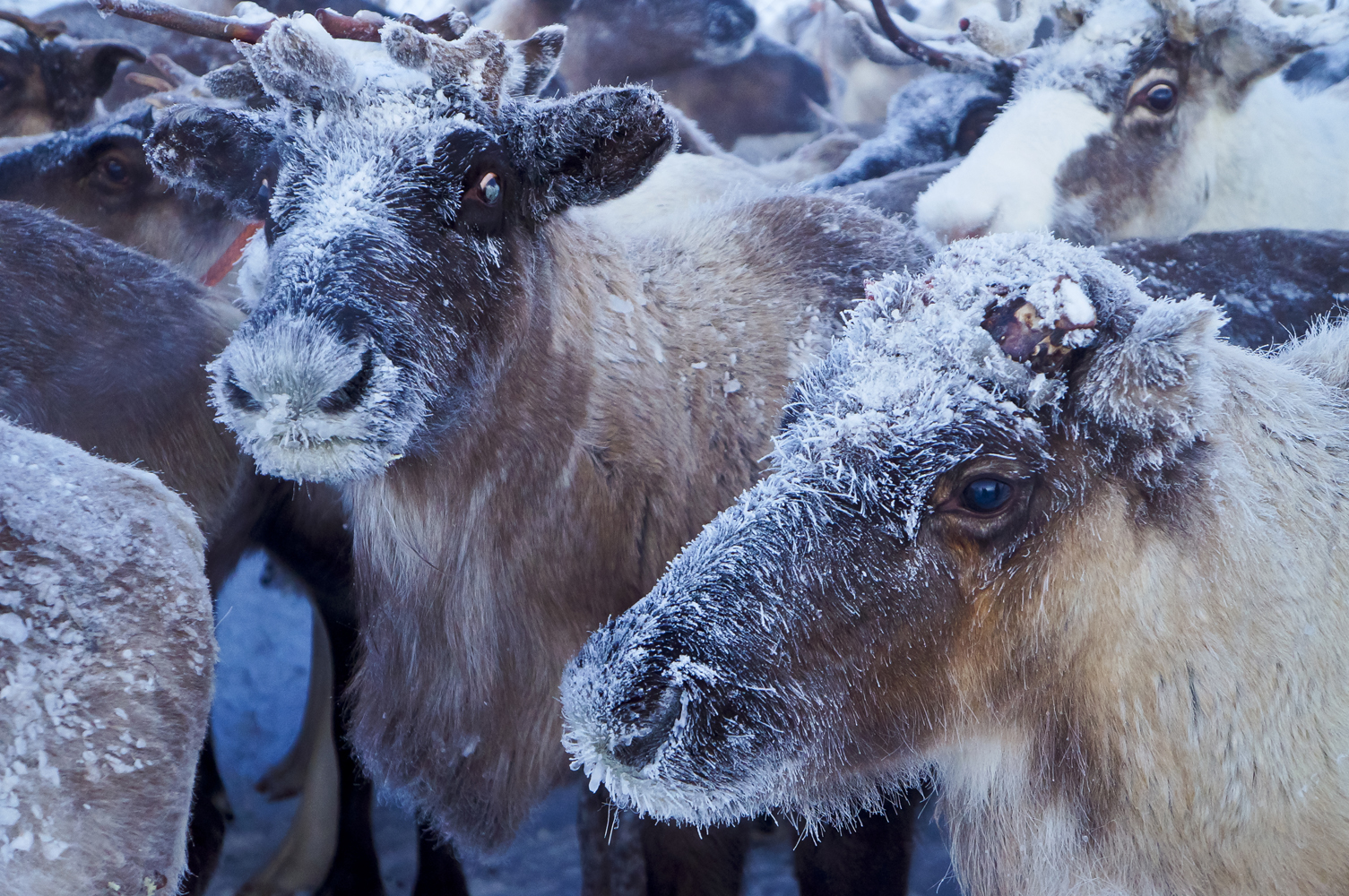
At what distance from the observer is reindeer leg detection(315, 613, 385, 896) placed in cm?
332

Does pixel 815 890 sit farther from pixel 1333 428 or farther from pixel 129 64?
pixel 129 64

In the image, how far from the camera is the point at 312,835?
Result: 11.1 feet

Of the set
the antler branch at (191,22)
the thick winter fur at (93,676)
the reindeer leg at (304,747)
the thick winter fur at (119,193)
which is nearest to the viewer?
the thick winter fur at (93,676)

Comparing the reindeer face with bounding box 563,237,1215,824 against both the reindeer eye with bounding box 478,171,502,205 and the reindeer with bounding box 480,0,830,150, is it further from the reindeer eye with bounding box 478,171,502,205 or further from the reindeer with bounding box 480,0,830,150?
the reindeer with bounding box 480,0,830,150

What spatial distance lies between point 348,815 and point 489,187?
2.10 metres

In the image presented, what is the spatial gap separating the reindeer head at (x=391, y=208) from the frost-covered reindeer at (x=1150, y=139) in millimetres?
1503

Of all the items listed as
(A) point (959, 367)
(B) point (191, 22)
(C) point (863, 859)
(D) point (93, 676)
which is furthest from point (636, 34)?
(D) point (93, 676)

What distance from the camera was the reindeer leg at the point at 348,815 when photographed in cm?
332

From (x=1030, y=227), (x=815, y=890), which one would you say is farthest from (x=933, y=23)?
(x=815, y=890)

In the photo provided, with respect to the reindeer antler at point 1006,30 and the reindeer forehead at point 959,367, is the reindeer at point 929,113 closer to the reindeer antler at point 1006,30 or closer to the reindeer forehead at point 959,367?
the reindeer antler at point 1006,30

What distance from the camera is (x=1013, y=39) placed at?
4.41 meters

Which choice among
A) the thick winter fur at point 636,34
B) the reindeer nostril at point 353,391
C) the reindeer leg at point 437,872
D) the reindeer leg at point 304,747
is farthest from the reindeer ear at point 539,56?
the thick winter fur at point 636,34

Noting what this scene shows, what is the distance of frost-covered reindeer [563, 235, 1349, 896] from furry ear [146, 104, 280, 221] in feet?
5.15

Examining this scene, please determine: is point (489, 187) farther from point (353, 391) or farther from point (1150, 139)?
point (1150, 139)
